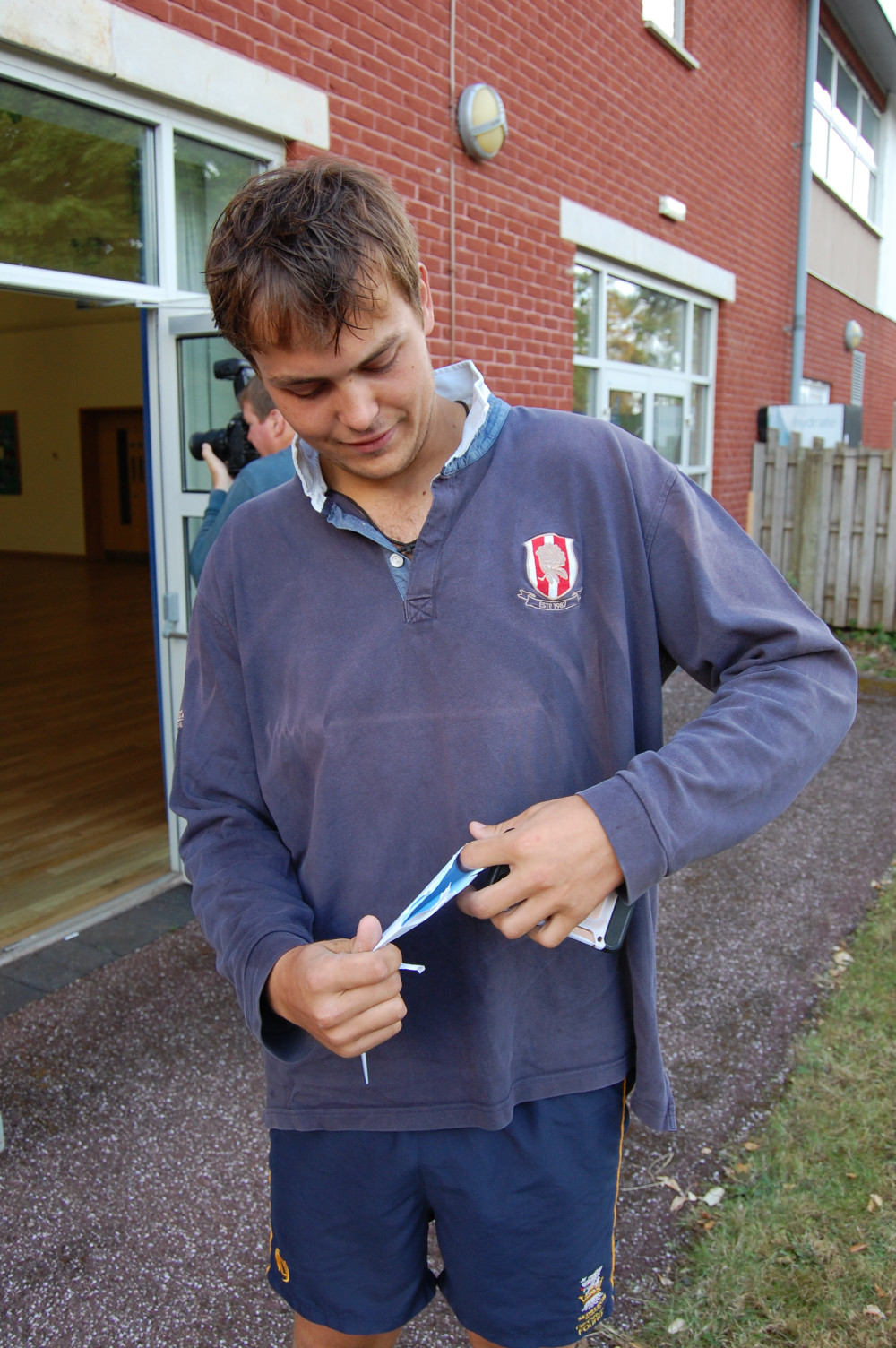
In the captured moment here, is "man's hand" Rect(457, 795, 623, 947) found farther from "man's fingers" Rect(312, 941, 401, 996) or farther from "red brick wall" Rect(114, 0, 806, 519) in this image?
"red brick wall" Rect(114, 0, 806, 519)

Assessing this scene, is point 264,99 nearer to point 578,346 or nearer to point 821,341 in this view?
point 578,346

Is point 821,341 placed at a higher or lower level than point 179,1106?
higher

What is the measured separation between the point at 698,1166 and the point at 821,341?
12606 mm

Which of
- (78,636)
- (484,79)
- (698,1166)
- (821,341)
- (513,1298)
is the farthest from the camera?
(821,341)

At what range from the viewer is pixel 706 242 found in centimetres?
941

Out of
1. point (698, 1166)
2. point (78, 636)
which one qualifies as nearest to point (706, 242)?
point (78, 636)

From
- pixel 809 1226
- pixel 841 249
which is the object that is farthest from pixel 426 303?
pixel 841 249

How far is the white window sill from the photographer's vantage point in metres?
7.71

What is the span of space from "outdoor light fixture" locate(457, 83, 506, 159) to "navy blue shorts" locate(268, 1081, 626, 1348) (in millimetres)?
5318

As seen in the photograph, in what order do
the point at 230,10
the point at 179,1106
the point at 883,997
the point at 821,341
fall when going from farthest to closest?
the point at 821,341 → the point at 230,10 → the point at 883,997 → the point at 179,1106

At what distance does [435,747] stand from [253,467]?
233cm

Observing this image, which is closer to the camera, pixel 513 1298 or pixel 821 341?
pixel 513 1298

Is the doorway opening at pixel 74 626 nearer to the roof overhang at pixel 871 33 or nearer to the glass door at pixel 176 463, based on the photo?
the glass door at pixel 176 463

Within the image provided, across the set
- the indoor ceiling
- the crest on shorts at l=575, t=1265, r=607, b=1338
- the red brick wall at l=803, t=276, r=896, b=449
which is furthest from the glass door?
the indoor ceiling
